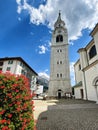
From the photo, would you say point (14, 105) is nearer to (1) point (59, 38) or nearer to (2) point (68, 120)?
(2) point (68, 120)

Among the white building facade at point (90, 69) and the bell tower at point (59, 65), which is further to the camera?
the bell tower at point (59, 65)

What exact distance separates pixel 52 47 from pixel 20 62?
13.8 metres

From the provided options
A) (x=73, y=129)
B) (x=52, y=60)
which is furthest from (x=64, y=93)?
(x=73, y=129)

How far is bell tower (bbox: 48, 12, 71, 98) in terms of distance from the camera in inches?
1220

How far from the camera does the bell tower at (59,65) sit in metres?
31.0

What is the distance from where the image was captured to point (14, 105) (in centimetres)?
272

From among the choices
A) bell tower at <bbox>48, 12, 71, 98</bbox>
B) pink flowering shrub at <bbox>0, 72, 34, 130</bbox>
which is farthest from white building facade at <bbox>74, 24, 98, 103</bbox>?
pink flowering shrub at <bbox>0, 72, 34, 130</bbox>

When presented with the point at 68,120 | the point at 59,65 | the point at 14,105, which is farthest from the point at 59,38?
the point at 14,105

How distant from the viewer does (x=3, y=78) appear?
2.77 meters

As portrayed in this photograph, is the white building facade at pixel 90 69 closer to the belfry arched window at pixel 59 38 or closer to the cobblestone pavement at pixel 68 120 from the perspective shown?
the cobblestone pavement at pixel 68 120

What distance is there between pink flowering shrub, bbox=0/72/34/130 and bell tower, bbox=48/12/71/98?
28899 millimetres

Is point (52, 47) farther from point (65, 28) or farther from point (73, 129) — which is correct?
point (73, 129)

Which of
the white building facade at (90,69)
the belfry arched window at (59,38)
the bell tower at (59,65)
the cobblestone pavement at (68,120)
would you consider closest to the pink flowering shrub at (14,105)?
the cobblestone pavement at (68,120)

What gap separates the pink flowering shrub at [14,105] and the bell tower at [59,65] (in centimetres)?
2890
